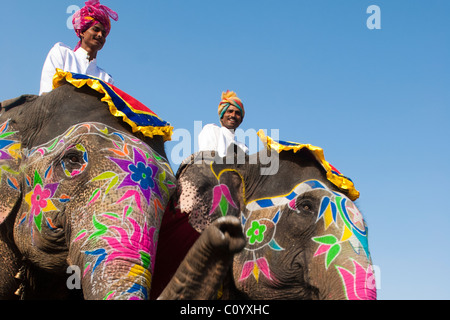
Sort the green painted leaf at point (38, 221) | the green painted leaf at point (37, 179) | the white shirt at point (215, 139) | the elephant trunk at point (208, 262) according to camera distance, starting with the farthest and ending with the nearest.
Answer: the white shirt at point (215, 139), the green painted leaf at point (37, 179), the green painted leaf at point (38, 221), the elephant trunk at point (208, 262)

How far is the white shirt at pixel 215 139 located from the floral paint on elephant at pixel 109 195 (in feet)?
4.02

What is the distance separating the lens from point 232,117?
20.8 feet

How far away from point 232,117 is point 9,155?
2151 mm

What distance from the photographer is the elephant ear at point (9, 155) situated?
470cm

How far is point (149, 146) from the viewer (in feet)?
15.8

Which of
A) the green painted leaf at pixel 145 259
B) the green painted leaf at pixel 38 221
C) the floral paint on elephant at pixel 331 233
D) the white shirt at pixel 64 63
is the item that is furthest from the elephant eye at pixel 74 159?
the floral paint on elephant at pixel 331 233

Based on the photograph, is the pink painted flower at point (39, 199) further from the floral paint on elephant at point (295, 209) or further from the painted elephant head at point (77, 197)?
the floral paint on elephant at point (295, 209)

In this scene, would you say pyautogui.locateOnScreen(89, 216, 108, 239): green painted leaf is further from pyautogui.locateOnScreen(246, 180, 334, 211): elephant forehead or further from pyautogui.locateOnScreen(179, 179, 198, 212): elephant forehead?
pyautogui.locateOnScreen(246, 180, 334, 211): elephant forehead

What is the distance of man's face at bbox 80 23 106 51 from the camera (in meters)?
5.74

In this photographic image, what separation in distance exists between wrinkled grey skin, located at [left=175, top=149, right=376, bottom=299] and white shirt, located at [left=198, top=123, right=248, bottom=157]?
569 millimetres

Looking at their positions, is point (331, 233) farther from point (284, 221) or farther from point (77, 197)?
point (77, 197)

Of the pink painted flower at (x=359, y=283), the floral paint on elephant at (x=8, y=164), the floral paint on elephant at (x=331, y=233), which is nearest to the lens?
the floral paint on elephant at (x=8, y=164)

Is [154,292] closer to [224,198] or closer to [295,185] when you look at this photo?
[224,198]
